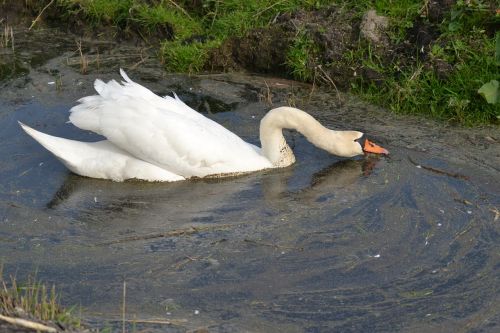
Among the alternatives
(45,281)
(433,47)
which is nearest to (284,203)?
(45,281)

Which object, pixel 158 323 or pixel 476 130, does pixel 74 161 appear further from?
pixel 476 130

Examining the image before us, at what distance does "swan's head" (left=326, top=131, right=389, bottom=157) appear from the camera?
7.53m

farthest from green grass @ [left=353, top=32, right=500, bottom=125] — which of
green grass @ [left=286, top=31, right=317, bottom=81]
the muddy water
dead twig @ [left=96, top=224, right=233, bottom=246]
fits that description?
dead twig @ [left=96, top=224, right=233, bottom=246]

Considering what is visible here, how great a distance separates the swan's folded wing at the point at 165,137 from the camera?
23.6 ft

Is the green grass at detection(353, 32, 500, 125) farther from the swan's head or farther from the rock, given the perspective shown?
the swan's head

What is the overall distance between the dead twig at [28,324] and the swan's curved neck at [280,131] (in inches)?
141

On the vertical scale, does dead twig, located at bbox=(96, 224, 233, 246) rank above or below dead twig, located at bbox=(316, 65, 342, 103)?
below

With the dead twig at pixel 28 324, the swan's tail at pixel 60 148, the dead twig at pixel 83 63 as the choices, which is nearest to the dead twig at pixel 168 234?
the swan's tail at pixel 60 148

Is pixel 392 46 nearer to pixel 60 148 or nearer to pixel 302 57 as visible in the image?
pixel 302 57

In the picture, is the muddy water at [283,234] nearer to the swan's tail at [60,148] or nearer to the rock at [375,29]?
the swan's tail at [60,148]

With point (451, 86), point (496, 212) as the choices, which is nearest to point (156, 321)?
point (496, 212)

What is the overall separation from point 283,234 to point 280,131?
4.86ft

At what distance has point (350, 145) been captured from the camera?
24.7 feet

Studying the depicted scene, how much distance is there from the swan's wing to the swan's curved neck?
165 mm
